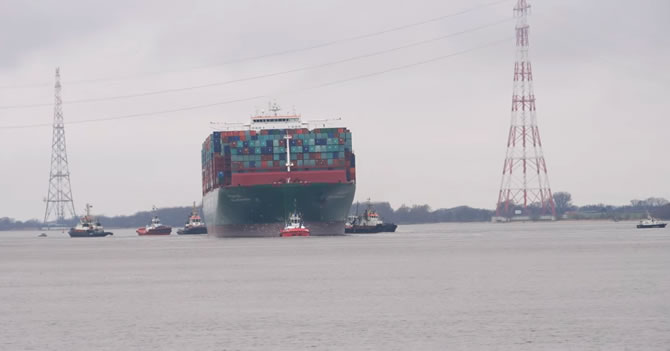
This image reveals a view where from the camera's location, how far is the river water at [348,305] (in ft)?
98.8

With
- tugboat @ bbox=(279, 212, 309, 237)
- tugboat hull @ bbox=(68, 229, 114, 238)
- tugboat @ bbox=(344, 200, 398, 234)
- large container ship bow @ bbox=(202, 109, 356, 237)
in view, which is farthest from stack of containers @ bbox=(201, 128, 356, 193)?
tugboat hull @ bbox=(68, 229, 114, 238)

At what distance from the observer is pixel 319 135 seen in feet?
387

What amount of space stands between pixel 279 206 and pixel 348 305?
237 feet

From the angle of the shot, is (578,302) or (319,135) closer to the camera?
(578,302)

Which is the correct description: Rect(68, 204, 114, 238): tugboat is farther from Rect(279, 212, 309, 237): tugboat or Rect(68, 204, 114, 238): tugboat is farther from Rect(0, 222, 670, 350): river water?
Rect(0, 222, 670, 350): river water

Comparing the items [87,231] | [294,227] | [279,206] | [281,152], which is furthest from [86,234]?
[294,227]

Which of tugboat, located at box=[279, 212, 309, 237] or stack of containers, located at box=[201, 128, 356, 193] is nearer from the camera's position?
tugboat, located at box=[279, 212, 309, 237]

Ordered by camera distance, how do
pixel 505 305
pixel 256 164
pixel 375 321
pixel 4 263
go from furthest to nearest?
pixel 256 164 < pixel 4 263 < pixel 505 305 < pixel 375 321

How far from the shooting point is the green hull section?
109812 millimetres

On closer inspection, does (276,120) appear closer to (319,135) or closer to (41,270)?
(319,135)

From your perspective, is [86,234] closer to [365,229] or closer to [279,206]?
[365,229]

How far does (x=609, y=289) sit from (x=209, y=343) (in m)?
19.6

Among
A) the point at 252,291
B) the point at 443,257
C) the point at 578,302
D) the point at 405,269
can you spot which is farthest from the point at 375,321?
the point at 443,257

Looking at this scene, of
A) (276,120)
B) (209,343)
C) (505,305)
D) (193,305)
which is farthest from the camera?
(276,120)
